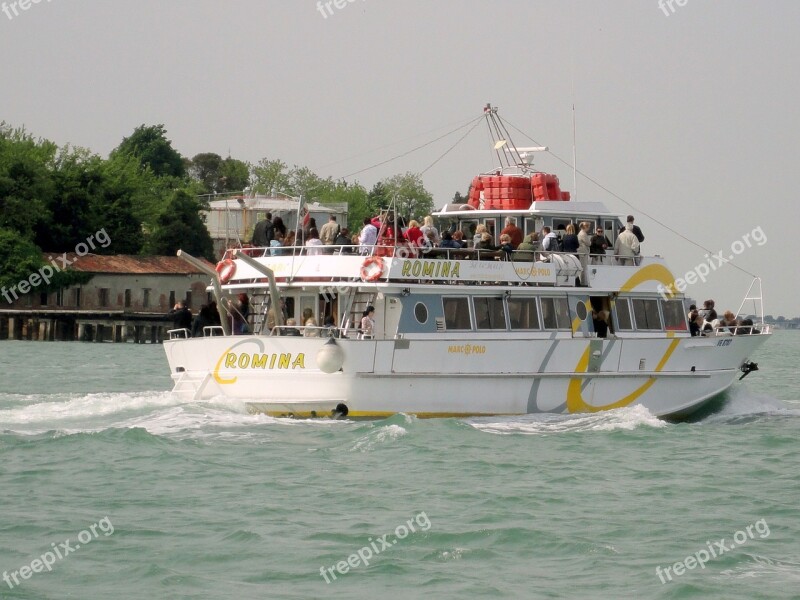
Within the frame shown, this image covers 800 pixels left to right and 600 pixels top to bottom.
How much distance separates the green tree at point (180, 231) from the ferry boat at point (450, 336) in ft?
214

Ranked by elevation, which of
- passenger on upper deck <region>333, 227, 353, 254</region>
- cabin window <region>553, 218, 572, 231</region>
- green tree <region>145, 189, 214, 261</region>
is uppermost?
green tree <region>145, 189, 214, 261</region>

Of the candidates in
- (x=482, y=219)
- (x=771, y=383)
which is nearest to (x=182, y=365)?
(x=482, y=219)

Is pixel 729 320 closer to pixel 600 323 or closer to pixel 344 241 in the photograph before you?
pixel 600 323

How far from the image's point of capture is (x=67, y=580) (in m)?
13.4

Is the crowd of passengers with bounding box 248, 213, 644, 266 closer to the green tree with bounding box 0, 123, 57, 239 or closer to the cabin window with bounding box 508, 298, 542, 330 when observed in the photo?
the cabin window with bounding box 508, 298, 542, 330

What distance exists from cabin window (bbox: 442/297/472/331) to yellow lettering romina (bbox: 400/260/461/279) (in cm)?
46

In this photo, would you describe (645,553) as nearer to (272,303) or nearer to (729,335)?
(272,303)

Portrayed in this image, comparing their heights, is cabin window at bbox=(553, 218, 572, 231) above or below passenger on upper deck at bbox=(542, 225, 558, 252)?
above

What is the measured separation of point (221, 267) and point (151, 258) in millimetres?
59112

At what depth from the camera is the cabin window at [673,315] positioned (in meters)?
28.0

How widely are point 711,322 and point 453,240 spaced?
765 centimetres

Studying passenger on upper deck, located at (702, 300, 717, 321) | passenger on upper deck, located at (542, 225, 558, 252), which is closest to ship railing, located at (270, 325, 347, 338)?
passenger on upper deck, located at (542, 225, 558, 252)

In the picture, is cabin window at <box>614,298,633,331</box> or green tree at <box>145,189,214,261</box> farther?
green tree at <box>145,189,214,261</box>

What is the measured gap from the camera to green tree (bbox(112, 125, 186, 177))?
130 meters
